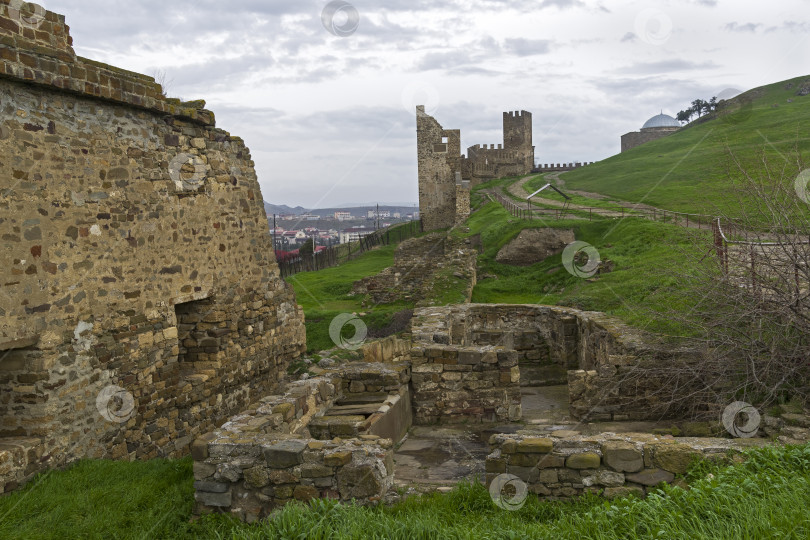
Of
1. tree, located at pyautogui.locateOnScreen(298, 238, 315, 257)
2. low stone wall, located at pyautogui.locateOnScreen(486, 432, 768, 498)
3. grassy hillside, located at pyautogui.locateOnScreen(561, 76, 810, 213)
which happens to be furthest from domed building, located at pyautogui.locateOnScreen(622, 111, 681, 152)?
low stone wall, located at pyautogui.locateOnScreen(486, 432, 768, 498)

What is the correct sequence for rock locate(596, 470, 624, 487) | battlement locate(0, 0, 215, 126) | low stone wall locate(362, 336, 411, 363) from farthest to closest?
low stone wall locate(362, 336, 411, 363) → battlement locate(0, 0, 215, 126) → rock locate(596, 470, 624, 487)

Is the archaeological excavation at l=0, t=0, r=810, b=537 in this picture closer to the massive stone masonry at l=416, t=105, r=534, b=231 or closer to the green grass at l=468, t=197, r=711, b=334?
the green grass at l=468, t=197, r=711, b=334

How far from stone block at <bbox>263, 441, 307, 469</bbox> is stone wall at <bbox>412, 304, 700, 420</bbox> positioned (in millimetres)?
4923

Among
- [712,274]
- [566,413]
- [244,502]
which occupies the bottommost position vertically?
[566,413]

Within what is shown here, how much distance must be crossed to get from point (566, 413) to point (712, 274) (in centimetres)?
347

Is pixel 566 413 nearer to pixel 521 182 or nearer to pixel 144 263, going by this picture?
pixel 144 263

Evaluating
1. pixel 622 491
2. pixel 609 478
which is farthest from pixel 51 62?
pixel 622 491

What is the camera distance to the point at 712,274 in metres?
9.17

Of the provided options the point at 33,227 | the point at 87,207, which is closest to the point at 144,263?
the point at 87,207

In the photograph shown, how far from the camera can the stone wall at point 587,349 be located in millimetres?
9305

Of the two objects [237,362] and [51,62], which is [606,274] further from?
[51,62]

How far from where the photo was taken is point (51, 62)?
7.05 m

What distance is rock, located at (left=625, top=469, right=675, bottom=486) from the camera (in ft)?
18.6

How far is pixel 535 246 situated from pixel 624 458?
19120 millimetres
